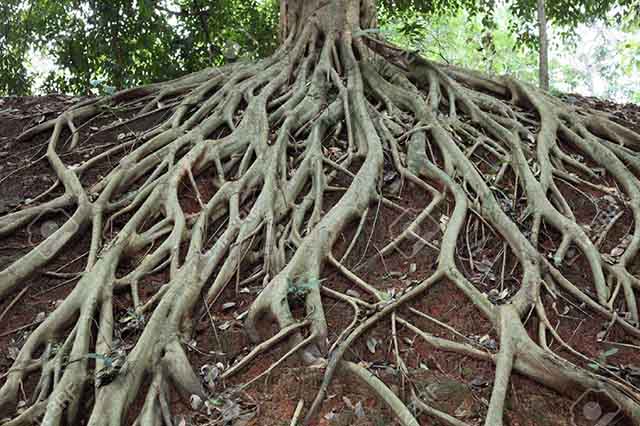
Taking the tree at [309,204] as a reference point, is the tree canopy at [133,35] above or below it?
above

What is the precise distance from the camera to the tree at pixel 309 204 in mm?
3322

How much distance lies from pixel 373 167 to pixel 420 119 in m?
0.83

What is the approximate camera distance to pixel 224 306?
3842mm

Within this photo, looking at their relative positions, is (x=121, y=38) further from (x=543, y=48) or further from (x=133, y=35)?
(x=543, y=48)

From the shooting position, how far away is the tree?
332 cm

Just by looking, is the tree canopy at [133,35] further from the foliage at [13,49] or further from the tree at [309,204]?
the tree at [309,204]

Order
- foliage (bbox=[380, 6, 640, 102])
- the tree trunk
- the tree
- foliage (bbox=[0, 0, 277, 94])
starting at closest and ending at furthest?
1. the tree
2. the tree trunk
3. foliage (bbox=[0, 0, 277, 94])
4. foliage (bbox=[380, 6, 640, 102])

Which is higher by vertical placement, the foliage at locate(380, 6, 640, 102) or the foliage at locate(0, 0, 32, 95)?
the foliage at locate(0, 0, 32, 95)

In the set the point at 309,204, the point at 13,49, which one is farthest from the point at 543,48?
the point at 13,49

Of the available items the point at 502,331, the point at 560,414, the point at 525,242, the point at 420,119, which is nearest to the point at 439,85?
the point at 420,119

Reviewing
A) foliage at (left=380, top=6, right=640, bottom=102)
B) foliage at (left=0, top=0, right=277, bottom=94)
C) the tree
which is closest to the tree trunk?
the tree

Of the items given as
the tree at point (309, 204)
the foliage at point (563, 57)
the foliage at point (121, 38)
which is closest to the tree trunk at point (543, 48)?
the tree at point (309, 204)

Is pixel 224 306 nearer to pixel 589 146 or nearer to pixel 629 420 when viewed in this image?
pixel 629 420

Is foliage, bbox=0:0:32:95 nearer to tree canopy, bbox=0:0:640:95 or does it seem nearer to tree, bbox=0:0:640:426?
tree canopy, bbox=0:0:640:95
